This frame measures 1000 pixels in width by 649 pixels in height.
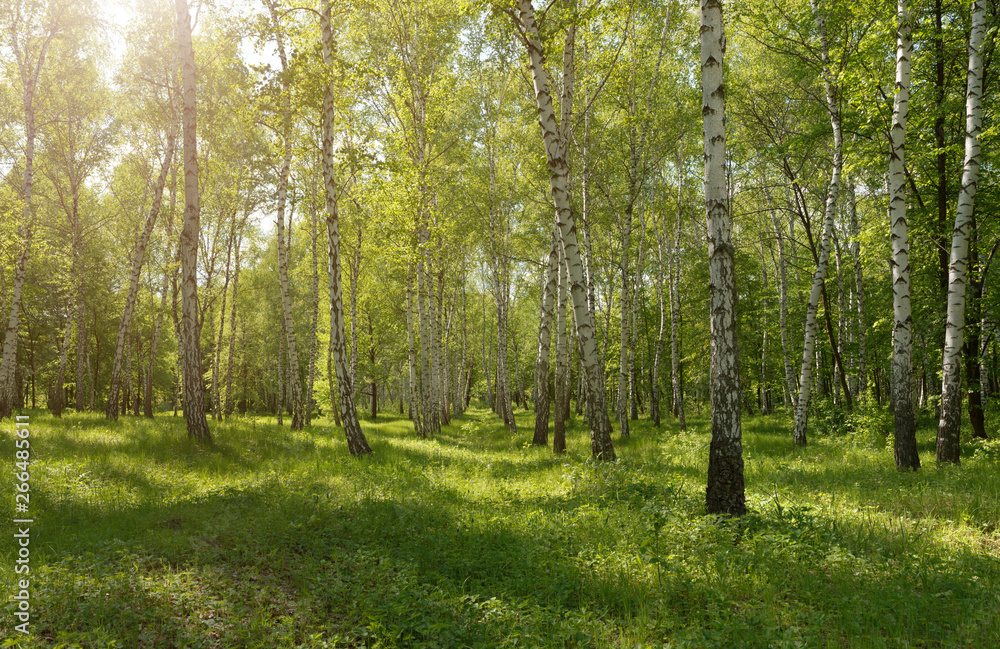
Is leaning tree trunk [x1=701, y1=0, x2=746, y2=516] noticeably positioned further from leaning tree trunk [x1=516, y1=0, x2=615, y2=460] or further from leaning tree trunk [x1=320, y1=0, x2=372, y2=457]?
leaning tree trunk [x1=320, y1=0, x2=372, y2=457]

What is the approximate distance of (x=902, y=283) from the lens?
8.66 metres

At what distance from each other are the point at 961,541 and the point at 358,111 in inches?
852

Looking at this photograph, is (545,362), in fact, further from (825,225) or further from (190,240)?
(190,240)

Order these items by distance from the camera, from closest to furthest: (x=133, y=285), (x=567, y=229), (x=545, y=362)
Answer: (x=567, y=229) → (x=545, y=362) → (x=133, y=285)

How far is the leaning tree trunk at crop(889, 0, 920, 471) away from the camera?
340 inches

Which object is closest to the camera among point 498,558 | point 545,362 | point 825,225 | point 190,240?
point 498,558

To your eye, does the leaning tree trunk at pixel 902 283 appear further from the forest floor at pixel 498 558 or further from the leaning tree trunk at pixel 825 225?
the leaning tree trunk at pixel 825 225

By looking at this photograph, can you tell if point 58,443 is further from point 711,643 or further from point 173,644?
point 711,643

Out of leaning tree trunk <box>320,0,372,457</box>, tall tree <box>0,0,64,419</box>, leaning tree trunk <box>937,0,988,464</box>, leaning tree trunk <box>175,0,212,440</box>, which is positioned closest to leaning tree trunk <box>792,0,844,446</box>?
leaning tree trunk <box>937,0,988,464</box>

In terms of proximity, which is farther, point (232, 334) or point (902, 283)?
point (232, 334)

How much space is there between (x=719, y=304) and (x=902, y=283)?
5631 mm

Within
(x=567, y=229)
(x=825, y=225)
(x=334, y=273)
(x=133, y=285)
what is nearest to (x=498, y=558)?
(x=567, y=229)

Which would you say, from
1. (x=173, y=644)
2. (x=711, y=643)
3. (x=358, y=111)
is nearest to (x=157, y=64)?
(x=358, y=111)

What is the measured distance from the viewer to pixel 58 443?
9.80 metres
